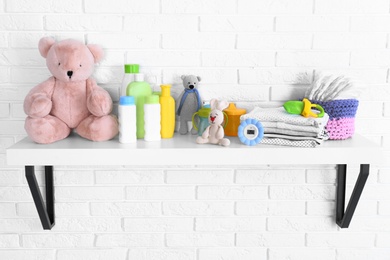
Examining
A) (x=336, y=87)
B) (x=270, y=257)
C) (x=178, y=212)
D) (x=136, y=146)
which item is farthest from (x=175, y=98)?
(x=270, y=257)

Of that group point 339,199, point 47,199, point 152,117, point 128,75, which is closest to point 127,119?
point 152,117

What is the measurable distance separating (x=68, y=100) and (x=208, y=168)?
55cm

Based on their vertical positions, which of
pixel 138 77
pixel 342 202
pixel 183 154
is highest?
pixel 138 77

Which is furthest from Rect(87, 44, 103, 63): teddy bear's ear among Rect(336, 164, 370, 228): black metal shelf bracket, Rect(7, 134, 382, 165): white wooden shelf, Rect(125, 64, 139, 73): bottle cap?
Rect(336, 164, 370, 228): black metal shelf bracket

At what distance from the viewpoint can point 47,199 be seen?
1718 mm

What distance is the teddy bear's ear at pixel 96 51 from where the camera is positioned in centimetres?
160

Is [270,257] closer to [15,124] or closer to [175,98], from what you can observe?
[175,98]

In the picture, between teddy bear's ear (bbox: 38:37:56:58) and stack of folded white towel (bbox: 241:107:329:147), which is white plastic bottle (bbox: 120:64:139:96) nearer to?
teddy bear's ear (bbox: 38:37:56:58)

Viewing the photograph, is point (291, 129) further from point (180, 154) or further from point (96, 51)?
point (96, 51)

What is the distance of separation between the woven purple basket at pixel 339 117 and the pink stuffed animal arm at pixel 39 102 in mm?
882

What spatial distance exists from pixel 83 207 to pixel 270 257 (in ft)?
2.34

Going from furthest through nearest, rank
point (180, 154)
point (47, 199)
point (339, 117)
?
1. point (47, 199)
2. point (339, 117)
3. point (180, 154)

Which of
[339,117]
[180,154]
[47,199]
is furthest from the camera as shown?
[47,199]

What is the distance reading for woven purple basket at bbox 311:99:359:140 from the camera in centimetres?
154
